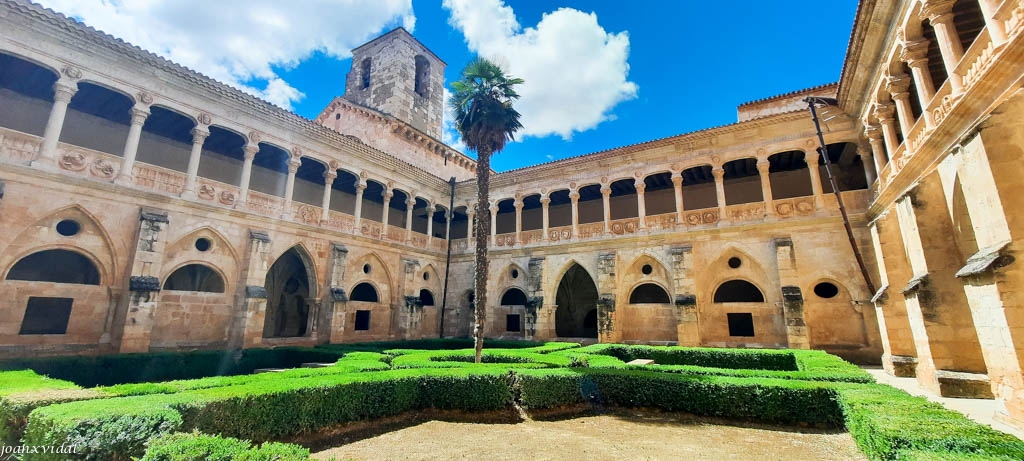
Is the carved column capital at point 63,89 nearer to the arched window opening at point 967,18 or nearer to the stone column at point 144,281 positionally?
the stone column at point 144,281

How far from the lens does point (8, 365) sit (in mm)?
8875

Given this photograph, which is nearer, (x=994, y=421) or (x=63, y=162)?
(x=994, y=421)

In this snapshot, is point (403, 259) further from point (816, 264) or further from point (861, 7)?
point (861, 7)

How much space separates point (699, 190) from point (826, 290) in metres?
6.66

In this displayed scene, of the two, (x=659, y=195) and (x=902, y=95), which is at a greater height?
(x=659, y=195)

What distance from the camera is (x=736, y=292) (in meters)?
18.2

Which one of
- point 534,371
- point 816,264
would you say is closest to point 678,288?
point 816,264

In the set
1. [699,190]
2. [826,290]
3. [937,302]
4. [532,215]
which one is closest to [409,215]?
[532,215]

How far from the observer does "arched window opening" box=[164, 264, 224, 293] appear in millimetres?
17016

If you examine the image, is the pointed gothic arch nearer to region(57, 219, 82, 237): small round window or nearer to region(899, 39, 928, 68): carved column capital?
region(57, 219, 82, 237): small round window

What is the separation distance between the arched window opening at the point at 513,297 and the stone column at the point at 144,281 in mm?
13731

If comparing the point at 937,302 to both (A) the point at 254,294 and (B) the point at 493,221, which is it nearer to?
(B) the point at 493,221

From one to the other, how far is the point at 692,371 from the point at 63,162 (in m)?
17.0

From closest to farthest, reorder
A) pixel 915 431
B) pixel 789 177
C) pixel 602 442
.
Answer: pixel 915 431 → pixel 602 442 → pixel 789 177
